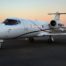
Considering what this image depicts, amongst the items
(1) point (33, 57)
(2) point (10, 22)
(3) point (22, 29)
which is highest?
(2) point (10, 22)

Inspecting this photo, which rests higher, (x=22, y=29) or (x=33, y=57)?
(x=22, y=29)

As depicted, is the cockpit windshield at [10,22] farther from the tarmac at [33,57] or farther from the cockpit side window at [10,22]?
the tarmac at [33,57]

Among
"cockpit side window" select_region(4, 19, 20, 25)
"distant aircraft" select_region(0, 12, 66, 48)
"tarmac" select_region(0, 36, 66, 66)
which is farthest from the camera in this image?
"cockpit side window" select_region(4, 19, 20, 25)

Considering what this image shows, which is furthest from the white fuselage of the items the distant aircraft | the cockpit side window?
the cockpit side window

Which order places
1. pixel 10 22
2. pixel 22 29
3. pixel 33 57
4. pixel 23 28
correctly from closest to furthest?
pixel 33 57 → pixel 10 22 → pixel 22 29 → pixel 23 28

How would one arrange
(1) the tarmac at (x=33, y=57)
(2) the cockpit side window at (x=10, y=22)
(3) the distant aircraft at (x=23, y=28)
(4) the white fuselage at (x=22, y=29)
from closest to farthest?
(1) the tarmac at (x=33, y=57)
(4) the white fuselage at (x=22, y=29)
(3) the distant aircraft at (x=23, y=28)
(2) the cockpit side window at (x=10, y=22)

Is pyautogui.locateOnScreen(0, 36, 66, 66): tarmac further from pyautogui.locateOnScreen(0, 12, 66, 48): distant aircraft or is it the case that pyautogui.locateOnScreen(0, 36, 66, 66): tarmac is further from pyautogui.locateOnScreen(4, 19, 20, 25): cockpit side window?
pyautogui.locateOnScreen(4, 19, 20, 25): cockpit side window

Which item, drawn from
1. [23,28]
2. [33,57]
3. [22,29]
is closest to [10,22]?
[22,29]

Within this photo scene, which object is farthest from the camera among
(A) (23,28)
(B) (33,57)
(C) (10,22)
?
(A) (23,28)

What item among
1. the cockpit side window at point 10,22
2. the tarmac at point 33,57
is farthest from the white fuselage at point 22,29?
the tarmac at point 33,57

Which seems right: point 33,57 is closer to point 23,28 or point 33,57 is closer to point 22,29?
point 22,29

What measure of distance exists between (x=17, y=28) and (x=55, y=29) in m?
6.69

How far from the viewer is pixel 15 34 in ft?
42.4

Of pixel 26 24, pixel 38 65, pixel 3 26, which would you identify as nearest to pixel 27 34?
pixel 26 24
